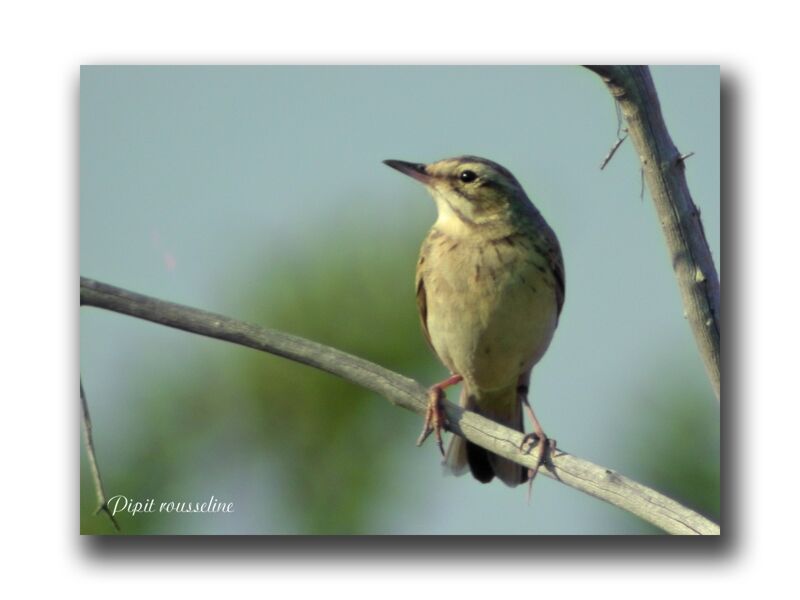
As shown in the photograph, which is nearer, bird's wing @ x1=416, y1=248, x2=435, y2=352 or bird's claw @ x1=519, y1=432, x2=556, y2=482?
bird's claw @ x1=519, y1=432, x2=556, y2=482

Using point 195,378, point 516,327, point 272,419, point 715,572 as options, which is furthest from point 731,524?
point 195,378

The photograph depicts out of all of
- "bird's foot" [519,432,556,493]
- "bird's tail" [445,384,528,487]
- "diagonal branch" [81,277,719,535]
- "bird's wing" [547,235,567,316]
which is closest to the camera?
"diagonal branch" [81,277,719,535]

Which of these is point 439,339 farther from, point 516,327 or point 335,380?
point 335,380

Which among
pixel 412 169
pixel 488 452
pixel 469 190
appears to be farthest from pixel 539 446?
pixel 412 169

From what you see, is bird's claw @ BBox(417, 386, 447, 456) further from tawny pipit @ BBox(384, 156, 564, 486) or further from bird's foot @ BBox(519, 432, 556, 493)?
bird's foot @ BBox(519, 432, 556, 493)

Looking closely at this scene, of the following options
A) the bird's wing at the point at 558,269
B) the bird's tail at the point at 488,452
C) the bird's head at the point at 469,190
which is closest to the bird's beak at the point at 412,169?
the bird's head at the point at 469,190

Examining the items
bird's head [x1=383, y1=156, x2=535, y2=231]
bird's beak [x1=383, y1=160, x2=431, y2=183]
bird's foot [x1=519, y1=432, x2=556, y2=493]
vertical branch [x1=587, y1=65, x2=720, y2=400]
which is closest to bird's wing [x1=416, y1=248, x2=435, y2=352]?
bird's head [x1=383, y1=156, x2=535, y2=231]

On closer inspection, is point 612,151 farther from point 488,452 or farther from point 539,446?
point 488,452
